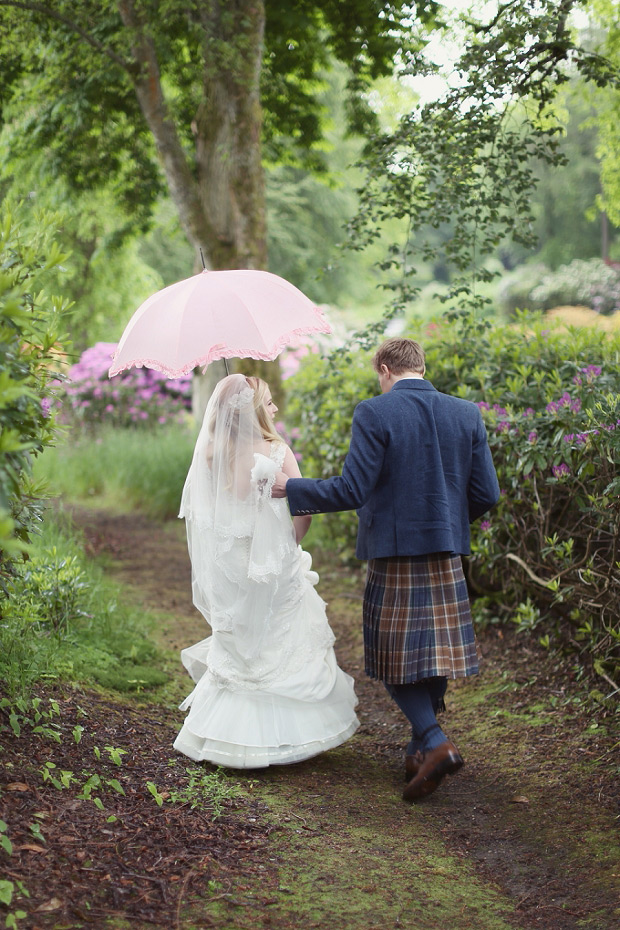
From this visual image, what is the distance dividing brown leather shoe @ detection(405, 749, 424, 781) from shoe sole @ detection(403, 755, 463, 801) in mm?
204

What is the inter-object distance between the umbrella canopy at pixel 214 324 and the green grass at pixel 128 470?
5548mm

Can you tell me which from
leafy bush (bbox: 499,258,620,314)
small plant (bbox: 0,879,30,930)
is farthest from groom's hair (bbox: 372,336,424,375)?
leafy bush (bbox: 499,258,620,314)

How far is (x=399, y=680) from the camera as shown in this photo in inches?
146

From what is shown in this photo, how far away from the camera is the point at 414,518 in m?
3.66

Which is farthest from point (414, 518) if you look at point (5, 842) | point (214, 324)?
point (5, 842)

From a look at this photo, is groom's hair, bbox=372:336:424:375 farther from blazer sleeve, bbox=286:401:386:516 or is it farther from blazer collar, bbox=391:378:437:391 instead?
blazer sleeve, bbox=286:401:386:516

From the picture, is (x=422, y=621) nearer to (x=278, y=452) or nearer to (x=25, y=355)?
(x=278, y=452)

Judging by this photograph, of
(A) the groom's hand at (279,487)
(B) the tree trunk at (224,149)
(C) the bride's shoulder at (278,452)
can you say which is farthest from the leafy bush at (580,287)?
(A) the groom's hand at (279,487)

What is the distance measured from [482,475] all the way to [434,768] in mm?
1299

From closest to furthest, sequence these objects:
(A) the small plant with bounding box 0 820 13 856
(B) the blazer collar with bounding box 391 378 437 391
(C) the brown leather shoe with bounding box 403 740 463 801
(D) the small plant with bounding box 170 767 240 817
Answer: (A) the small plant with bounding box 0 820 13 856 → (D) the small plant with bounding box 170 767 240 817 → (C) the brown leather shoe with bounding box 403 740 463 801 → (B) the blazer collar with bounding box 391 378 437 391

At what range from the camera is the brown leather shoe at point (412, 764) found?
384 cm

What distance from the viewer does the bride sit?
385 centimetres

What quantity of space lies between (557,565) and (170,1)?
16.8 ft

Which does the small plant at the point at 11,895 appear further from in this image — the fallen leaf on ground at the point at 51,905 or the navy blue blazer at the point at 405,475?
the navy blue blazer at the point at 405,475
